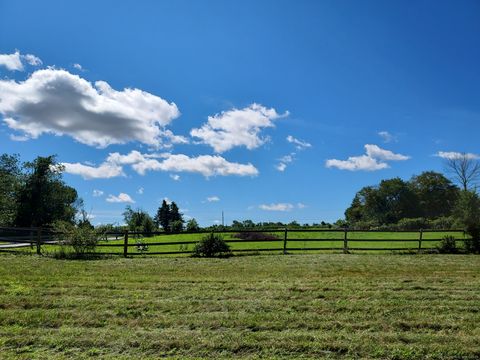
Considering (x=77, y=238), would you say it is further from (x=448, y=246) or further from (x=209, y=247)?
(x=448, y=246)

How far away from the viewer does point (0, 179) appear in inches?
2109

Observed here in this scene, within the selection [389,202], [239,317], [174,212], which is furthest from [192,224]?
[389,202]

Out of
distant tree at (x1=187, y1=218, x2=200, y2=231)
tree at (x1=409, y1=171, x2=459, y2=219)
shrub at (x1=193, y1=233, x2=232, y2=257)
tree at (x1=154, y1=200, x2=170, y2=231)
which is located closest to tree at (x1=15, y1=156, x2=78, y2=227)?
distant tree at (x1=187, y1=218, x2=200, y2=231)

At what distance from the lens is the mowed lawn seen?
4.66 metres

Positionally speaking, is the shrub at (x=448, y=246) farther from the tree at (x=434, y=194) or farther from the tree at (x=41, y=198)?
the tree at (x=434, y=194)

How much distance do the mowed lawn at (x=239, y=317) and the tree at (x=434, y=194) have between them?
8486 cm

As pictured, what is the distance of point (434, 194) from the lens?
286 ft

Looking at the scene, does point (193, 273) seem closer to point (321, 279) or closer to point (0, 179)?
point (321, 279)

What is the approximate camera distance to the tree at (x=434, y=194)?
85.6 meters

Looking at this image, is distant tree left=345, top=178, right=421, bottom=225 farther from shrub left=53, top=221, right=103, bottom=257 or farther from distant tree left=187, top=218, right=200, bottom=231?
shrub left=53, top=221, right=103, bottom=257

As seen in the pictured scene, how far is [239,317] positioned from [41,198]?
2287 inches

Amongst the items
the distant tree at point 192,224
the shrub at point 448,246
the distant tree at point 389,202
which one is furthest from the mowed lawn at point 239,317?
the distant tree at point 389,202

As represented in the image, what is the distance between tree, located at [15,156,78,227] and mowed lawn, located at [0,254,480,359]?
166 ft

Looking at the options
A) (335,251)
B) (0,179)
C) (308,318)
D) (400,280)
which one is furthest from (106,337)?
(0,179)
